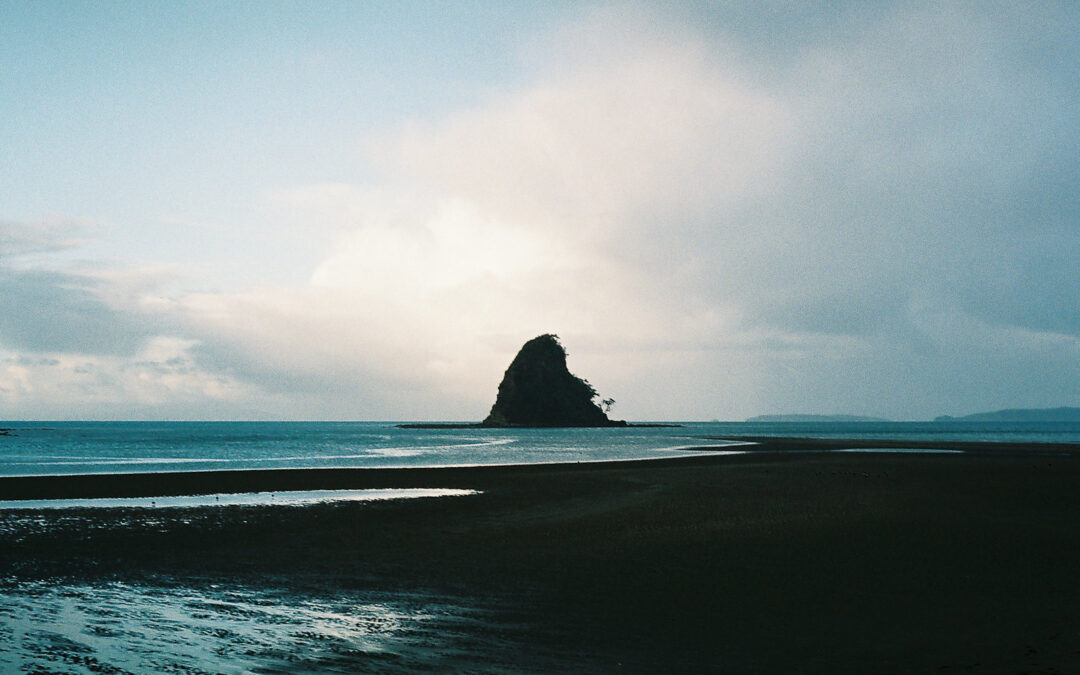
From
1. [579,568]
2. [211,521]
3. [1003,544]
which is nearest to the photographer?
[579,568]

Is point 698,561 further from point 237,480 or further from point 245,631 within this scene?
point 237,480

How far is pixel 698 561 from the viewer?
1714 cm

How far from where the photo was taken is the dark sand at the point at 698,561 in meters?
10.8

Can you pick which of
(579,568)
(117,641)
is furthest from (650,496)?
(117,641)

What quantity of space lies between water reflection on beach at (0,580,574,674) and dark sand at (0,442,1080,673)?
0.91 meters

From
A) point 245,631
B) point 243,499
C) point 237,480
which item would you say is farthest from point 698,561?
point 237,480

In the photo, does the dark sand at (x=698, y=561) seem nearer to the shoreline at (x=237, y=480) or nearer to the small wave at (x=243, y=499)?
the shoreline at (x=237, y=480)

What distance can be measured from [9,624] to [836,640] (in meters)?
12.4

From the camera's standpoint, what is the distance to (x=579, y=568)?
16.5m

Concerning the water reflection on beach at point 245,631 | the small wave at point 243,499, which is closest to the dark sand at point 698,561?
the water reflection on beach at point 245,631

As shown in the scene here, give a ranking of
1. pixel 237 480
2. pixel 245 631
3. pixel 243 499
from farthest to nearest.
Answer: pixel 237 480, pixel 243 499, pixel 245 631

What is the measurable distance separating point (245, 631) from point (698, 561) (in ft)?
32.4

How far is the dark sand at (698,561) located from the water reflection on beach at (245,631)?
91cm

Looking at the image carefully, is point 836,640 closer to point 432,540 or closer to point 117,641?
point 117,641
